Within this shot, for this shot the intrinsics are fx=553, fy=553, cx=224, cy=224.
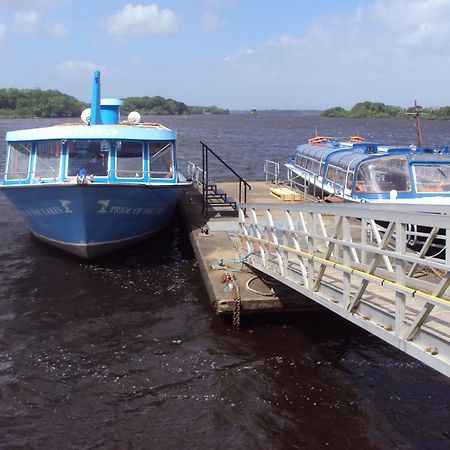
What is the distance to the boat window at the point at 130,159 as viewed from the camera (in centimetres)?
1356

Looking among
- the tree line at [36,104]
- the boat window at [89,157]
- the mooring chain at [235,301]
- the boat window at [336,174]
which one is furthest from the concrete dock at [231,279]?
the tree line at [36,104]

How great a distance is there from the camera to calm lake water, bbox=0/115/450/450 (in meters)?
6.82

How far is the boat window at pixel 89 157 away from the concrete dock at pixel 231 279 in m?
2.77

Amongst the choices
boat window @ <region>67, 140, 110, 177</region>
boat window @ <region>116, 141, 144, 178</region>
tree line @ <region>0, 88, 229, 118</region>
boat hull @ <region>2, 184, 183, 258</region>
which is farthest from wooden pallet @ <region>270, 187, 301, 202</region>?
tree line @ <region>0, 88, 229, 118</region>

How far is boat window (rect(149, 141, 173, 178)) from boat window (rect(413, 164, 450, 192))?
6243 millimetres

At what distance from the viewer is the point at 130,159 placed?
45.1ft

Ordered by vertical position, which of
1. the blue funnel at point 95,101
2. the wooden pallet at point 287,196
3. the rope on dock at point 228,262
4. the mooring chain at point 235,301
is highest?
the blue funnel at point 95,101

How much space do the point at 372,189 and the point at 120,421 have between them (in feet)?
30.3

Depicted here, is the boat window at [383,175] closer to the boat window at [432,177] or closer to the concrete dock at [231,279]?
the boat window at [432,177]

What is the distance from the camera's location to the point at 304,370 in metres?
8.32

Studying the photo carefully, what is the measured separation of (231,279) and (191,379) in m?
2.33

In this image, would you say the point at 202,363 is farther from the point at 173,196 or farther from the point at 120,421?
the point at 173,196

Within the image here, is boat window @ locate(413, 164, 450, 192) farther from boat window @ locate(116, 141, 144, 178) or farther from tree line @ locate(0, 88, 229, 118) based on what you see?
tree line @ locate(0, 88, 229, 118)

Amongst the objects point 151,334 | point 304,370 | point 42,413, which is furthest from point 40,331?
point 304,370
